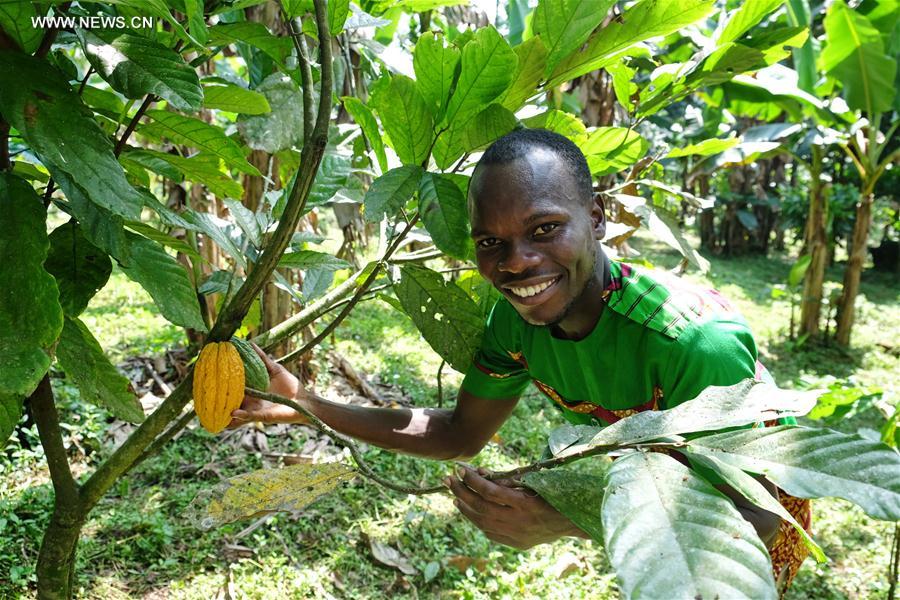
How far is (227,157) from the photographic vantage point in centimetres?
A: 112

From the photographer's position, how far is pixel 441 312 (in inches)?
49.8

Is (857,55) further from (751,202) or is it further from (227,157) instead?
(751,202)

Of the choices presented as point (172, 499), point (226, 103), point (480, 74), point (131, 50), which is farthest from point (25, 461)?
point (480, 74)

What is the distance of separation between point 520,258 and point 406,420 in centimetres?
60

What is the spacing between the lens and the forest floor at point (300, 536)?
2.01 meters

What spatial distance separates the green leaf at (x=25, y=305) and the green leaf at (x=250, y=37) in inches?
15.8

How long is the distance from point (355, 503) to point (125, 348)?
184 cm

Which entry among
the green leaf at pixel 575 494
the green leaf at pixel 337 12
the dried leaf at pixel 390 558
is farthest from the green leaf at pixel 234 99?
the dried leaf at pixel 390 558

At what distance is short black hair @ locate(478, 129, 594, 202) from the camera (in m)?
1.12

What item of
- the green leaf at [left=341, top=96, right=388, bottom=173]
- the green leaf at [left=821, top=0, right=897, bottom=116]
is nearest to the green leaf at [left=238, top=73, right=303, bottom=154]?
the green leaf at [left=341, top=96, right=388, bottom=173]

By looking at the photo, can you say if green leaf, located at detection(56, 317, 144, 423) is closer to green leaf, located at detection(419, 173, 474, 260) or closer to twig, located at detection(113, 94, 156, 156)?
twig, located at detection(113, 94, 156, 156)

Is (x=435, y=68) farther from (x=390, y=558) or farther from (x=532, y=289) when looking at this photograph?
(x=390, y=558)

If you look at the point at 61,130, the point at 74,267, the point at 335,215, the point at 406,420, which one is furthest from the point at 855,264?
the point at 61,130

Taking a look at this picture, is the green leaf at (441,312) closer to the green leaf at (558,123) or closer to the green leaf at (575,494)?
the green leaf at (558,123)
